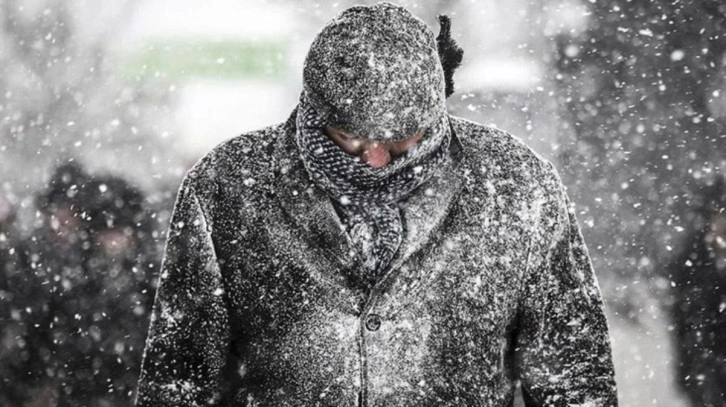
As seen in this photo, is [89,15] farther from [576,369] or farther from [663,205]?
[576,369]

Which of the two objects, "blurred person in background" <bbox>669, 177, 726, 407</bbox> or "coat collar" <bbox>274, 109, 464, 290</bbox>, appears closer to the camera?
"coat collar" <bbox>274, 109, 464, 290</bbox>

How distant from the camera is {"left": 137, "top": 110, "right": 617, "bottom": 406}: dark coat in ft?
7.37

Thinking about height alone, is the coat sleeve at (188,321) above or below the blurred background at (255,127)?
above

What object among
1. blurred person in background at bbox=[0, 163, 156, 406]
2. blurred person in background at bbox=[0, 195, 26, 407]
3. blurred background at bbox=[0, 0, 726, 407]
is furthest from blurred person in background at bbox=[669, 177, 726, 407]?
blurred person in background at bbox=[0, 195, 26, 407]

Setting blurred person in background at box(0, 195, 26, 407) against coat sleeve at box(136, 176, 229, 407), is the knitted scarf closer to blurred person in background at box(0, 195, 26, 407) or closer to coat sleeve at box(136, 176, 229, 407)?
coat sleeve at box(136, 176, 229, 407)

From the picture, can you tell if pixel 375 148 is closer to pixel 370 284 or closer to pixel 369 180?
pixel 369 180

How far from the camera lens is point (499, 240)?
2295 mm

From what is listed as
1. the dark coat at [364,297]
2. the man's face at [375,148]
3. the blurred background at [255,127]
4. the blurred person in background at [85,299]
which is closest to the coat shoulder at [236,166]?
the dark coat at [364,297]

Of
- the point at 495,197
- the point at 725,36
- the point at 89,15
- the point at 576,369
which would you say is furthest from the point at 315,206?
the point at 89,15

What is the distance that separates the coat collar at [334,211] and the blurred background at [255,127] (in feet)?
13.8

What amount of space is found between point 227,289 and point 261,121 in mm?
4859

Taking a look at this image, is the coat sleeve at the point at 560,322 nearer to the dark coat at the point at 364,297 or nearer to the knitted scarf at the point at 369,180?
the dark coat at the point at 364,297

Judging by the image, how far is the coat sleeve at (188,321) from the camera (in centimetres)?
228

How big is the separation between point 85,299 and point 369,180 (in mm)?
5331
